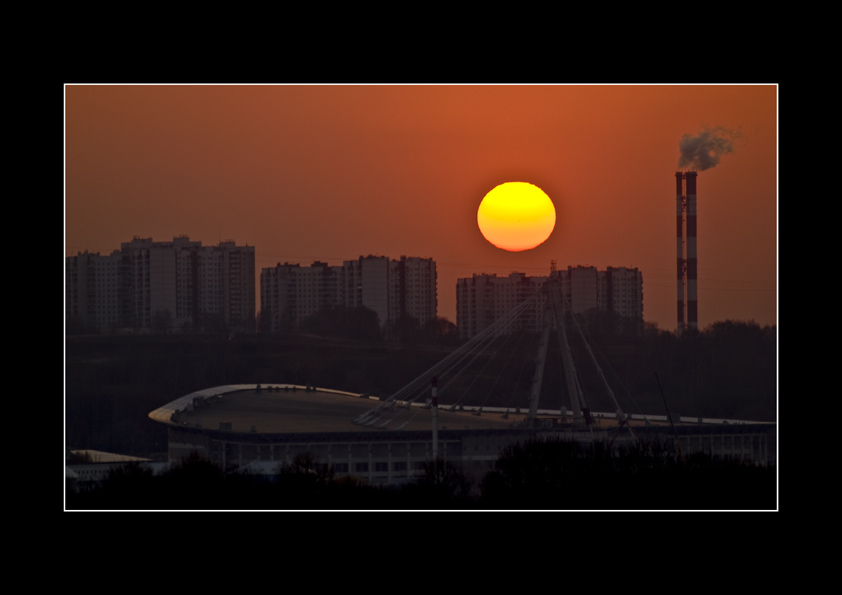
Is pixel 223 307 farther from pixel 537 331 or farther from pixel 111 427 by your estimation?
pixel 537 331

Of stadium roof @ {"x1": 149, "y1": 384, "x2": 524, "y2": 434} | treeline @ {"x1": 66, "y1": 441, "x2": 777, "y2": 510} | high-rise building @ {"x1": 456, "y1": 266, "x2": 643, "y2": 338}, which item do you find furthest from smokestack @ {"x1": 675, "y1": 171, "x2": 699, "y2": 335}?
treeline @ {"x1": 66, "y1": 441, "x2": 777, "y2": 510}

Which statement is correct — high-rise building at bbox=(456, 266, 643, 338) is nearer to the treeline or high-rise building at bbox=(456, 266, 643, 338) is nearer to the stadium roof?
the stadium roof

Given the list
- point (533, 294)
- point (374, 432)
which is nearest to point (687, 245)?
point (533, 294)

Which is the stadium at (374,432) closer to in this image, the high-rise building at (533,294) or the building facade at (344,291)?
the high-rise building at (533,294)

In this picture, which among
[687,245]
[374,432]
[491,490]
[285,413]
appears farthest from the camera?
[687,245]

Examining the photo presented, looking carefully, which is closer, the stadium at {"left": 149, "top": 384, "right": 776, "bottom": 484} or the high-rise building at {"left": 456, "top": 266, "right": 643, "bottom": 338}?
the stadium at {"left": 149, "top": 384, "right": 776, "bottom": 484}

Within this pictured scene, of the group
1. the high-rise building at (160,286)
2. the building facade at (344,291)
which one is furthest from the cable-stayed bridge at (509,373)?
the high-rise building at (160,286)

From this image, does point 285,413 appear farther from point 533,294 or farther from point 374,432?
point 533,294
